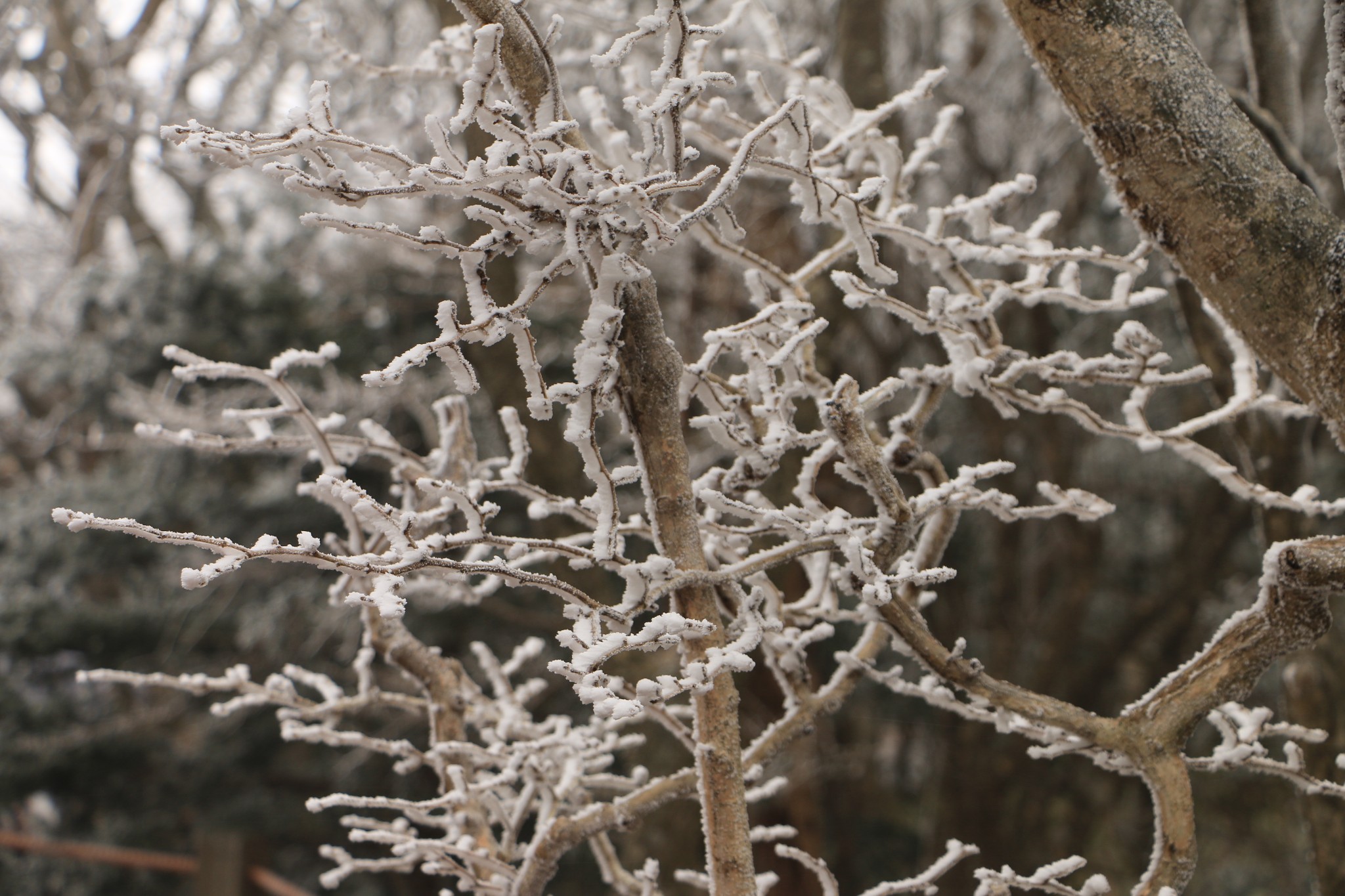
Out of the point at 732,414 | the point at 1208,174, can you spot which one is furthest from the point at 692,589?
the point at 1208,174

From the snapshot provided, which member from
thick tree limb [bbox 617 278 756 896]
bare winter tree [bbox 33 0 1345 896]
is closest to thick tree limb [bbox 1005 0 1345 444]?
bare winter tree [bbox 33 0 1345 896]

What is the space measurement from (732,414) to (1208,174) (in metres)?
0.44

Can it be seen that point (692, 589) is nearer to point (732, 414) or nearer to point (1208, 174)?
point (732, 414)

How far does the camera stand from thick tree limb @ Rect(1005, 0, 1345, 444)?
785 mm

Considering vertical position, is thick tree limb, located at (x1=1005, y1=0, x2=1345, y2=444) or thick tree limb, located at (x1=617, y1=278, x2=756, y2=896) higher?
thick tree limb, located at (x1=1005, y1=0, x2=1345, y2=444)

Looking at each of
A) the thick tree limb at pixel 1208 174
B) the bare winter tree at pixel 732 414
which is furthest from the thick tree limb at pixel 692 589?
the thick tree limb at pixel 1208 174

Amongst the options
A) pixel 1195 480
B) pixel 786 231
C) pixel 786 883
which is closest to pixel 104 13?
pixel 786 231

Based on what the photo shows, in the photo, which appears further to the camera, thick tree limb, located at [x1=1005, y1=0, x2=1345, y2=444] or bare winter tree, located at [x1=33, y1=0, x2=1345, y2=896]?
thick tree limb, located at [x1=1005, y1=0, x2=1345, y2=444]

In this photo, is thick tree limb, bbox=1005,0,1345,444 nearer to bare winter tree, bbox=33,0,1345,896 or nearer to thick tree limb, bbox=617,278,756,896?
bare winter tree, bbox=33,0,1345,896

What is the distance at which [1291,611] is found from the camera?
0.82 m

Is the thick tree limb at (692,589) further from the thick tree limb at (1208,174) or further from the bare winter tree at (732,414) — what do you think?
the thick tree limb at (1208,174)

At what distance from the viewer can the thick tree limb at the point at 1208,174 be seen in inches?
30.9

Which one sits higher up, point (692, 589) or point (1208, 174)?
point (1208, 174)

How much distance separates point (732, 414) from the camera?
2.78 feet
